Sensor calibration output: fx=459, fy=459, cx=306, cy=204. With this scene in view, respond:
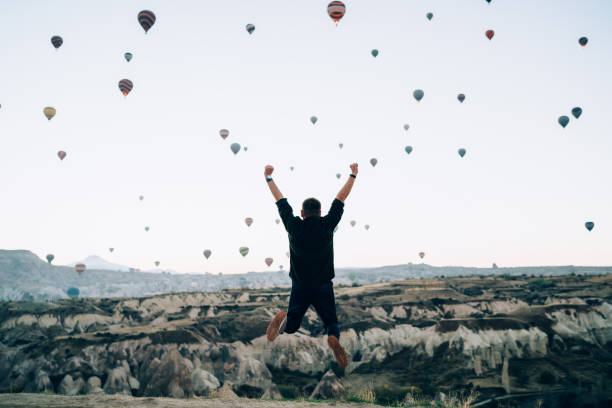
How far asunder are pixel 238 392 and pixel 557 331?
125 ft

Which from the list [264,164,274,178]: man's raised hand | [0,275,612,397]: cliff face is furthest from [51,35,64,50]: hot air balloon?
[264,164,274,178]: man's raised hand

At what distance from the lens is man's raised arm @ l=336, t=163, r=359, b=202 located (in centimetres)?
695

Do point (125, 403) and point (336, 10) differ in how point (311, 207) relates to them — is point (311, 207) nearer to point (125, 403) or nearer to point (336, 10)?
point (125, 403)

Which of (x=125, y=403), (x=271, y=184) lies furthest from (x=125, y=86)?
(x=271, y=184)

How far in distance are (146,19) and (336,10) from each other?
27.5 m

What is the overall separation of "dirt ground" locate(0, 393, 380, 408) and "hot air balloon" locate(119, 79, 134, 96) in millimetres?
54476

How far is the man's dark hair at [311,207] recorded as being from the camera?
7.05 m

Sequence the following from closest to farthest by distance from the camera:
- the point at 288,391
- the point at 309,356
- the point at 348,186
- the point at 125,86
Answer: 1. the point at 348,186
2. the point at 288,391
3. the point at 309,356
4. the point at 125,86

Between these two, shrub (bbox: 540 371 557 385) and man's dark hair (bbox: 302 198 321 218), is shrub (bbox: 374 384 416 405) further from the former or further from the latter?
man's dark hair (bbox: 302 198 321 218)

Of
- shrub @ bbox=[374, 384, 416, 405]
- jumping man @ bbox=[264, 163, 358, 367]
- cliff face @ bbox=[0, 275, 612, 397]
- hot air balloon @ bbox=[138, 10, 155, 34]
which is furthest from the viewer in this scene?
hot air balloon @ bbox=[138, 10, 155, 34]

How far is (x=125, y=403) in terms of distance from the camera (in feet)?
42.6

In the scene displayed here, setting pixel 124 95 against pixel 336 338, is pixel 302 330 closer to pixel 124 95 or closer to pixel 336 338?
pixel 124 95

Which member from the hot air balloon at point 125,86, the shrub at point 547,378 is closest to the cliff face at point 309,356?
the shrub at point 547,378

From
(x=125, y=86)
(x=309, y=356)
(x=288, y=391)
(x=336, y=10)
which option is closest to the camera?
(x=336, y=10)
